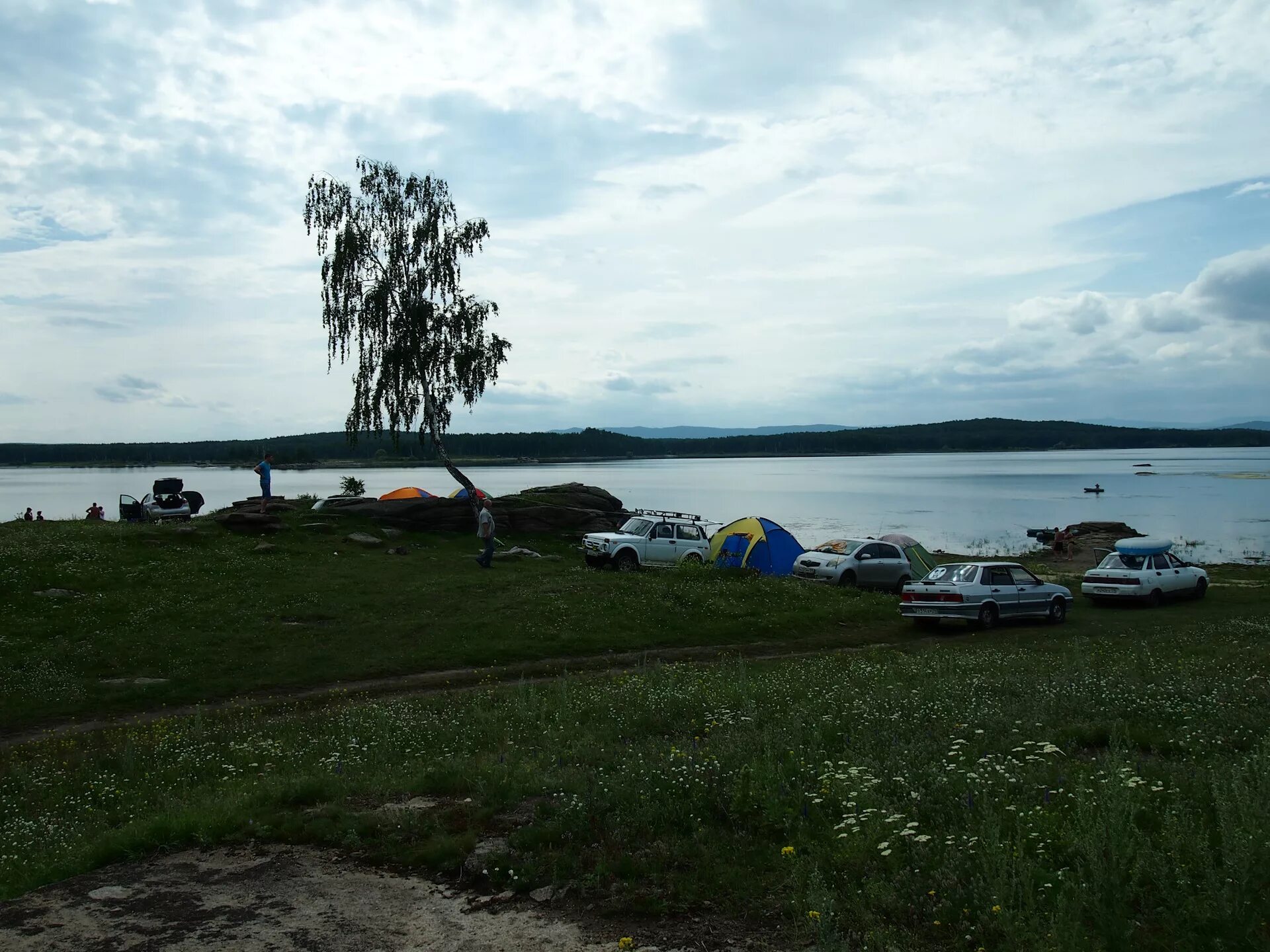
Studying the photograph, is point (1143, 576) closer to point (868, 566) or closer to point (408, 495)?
point (868, 566)

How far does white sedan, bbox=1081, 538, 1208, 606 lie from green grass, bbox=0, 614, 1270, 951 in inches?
628

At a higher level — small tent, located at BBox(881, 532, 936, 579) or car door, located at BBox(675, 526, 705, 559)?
car door, located at BBox(675, 526, 705, 559)

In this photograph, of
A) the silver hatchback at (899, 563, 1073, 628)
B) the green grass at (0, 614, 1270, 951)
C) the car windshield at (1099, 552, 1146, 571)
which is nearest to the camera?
the green grass at (0, 614, 1270, 951)

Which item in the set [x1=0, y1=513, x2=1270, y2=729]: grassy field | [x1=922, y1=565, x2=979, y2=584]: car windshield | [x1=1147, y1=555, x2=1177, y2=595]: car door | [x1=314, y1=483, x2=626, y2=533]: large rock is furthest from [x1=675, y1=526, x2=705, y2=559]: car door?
[x1=1147, y1=555, x2=1177, y2=595]: car door

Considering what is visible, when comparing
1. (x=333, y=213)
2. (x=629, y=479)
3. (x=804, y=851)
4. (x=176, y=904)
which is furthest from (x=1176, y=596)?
(x=629, y=479)

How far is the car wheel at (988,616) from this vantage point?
81.5 ft

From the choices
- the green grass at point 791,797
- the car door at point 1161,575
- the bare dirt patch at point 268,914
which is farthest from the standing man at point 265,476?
the car door at point 1161,575

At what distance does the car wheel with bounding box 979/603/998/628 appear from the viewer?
24844 mm

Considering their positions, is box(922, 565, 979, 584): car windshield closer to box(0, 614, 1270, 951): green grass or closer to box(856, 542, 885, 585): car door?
box(856, 542, 885, 585): car door

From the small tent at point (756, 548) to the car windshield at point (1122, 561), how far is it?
398 inches

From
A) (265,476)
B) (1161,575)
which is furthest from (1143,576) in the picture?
(265,476)

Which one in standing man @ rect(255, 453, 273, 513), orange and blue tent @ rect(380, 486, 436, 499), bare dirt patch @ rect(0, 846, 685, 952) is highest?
standing man @ rect(255, 453, 273, 513)

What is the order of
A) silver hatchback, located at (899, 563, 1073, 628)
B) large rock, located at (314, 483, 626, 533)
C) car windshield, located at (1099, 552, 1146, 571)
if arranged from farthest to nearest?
large rock, located at (314, 483, 626, 533)
car windshield, located at (1099, 552, 1146, 571)
silver hatchback, located at (899, 563, 1073, 628)

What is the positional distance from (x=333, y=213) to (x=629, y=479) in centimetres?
10152
